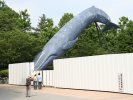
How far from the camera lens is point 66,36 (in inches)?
1510

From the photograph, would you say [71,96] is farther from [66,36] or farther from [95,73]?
[66,36]

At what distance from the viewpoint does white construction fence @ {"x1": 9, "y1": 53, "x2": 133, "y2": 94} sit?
22703 millimetres

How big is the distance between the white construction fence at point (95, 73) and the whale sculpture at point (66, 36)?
4.86m

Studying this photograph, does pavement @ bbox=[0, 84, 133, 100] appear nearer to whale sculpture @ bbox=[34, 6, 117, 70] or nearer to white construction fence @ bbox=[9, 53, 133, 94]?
white construction fence @ bbox=[9, 53, 133, 94]

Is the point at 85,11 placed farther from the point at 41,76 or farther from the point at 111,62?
the point at 111,62

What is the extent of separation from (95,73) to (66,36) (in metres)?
13.5

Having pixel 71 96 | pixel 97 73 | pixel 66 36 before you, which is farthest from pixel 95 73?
pixel 66 36

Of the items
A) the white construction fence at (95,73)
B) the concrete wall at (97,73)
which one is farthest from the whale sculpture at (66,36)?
the concrete wall at (97,73)

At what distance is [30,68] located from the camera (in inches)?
1328

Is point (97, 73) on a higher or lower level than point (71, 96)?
higher

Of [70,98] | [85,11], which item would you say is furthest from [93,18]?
[70,98]

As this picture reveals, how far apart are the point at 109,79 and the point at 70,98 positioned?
4.49m

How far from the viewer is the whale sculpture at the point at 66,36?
3688 cm

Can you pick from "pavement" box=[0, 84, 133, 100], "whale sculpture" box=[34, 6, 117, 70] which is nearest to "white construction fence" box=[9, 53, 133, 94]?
"pavement" box=[0, 84, 133, 100]
